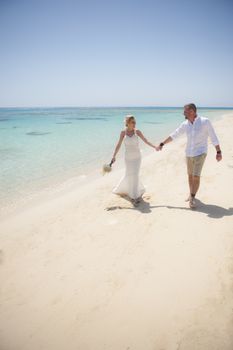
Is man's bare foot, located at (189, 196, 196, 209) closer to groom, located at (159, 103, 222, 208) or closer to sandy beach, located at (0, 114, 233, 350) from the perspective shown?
groom, located at (159, 103, 222, 208)

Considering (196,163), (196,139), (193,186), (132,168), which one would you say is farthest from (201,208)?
(132,168)

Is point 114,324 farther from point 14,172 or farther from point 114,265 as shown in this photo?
point 14,172

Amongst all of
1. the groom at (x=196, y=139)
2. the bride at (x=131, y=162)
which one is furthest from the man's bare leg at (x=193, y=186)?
the bride at (x=131, y=162)

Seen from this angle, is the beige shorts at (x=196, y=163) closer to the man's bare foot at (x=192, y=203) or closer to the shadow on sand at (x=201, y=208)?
the man's bare foot at (x=192, y=203)

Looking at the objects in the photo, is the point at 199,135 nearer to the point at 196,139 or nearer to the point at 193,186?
the point at 196,139

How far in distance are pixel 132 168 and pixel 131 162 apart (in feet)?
0.49

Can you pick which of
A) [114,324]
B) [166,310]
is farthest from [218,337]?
[114,324]

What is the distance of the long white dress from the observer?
16.7 feet

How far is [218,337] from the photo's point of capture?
79.7 inches

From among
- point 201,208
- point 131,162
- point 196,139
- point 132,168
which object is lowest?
point 201,208

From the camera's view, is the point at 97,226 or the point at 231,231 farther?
the point at 97,226

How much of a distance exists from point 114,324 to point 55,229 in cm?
246

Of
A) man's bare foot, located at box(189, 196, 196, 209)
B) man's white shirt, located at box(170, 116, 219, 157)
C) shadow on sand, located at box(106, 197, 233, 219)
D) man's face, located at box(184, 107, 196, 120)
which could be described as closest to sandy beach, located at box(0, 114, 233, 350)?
shadow on sand, located at box(106, 197, 233, 219)

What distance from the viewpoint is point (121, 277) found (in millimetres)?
2896
